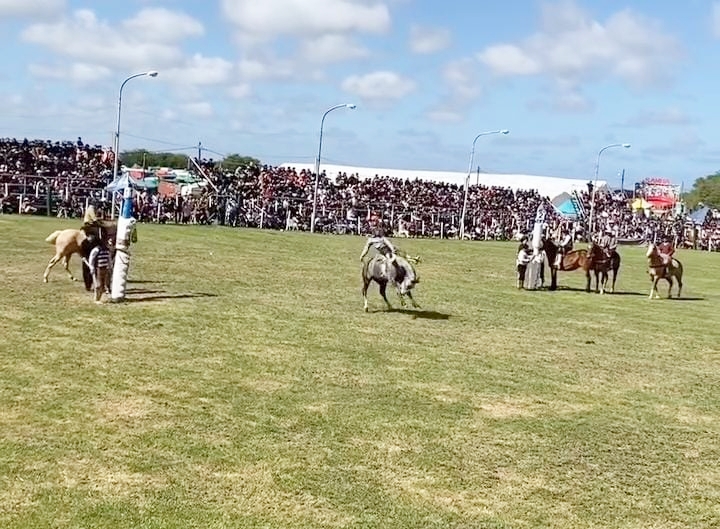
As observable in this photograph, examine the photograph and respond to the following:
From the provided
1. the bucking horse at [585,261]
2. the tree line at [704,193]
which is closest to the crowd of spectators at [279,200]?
the bucking horse at [585,261]

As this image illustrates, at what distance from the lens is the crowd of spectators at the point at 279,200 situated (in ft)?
134

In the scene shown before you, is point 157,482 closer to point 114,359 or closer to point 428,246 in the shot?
point 114,359

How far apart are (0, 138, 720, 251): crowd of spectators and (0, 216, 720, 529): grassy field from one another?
22.1 m

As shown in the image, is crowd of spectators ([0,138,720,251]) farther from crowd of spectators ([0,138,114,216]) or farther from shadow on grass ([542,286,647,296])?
shadow on grass ([542,286,647,296])

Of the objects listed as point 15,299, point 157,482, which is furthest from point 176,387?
point 15,299

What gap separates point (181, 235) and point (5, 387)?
82.2 feet

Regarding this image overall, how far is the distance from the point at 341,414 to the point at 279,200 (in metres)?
38.6

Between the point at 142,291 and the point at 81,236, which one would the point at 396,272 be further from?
the point at 81,236

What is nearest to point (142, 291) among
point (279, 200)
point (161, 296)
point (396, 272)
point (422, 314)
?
point (161, 296)

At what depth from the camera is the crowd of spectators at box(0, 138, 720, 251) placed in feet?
134

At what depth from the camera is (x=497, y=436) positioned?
9609mm

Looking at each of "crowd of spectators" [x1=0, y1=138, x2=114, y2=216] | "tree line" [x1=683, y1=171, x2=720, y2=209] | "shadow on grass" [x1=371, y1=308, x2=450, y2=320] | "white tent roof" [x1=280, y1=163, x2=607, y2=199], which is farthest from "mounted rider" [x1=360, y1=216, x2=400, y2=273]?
"tree line" [x1=683, y1=171, x2=720, y2=209]

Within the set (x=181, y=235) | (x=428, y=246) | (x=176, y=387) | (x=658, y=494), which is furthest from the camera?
(x=428, y=246)

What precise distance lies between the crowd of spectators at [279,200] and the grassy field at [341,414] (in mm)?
22075
